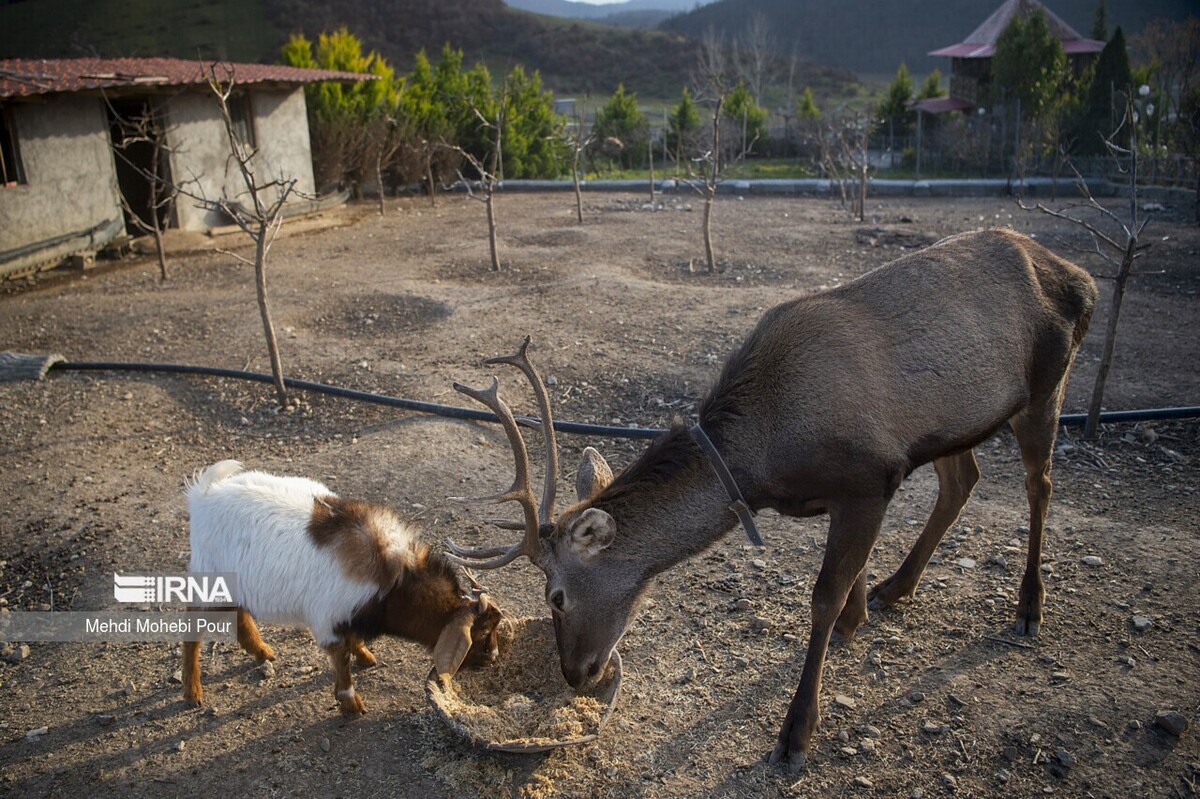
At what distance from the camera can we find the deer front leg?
13.4ft

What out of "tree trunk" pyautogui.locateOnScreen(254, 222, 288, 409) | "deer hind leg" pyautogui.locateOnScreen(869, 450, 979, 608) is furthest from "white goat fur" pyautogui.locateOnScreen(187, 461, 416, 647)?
"tree trunk" pyautogui.locateOnScreen(254, 222, 288, 409)

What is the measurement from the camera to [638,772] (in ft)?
12.5

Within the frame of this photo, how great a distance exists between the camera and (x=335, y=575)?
4027 millimetres

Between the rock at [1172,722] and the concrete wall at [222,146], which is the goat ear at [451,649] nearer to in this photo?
the rock at [1172,722]

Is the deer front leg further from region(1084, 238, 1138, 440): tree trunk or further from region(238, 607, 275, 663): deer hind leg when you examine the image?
region(1084, 238, 1138, 440): tree trunk

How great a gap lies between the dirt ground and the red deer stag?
50 centimetres

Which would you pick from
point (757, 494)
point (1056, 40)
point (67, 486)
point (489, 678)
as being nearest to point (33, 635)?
point (67, 486)

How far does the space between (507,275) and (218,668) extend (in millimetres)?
8763

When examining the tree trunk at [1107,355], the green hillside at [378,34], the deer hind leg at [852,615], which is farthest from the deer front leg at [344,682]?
the green hillside at [378,34]

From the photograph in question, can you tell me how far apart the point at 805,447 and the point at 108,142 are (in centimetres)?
1521

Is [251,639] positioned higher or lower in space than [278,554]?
lower

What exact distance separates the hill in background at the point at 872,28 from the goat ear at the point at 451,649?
231 feet

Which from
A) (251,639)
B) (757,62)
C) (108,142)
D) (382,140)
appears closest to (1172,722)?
(251,639)

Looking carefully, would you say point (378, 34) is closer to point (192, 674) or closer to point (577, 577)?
point (192, 674)
